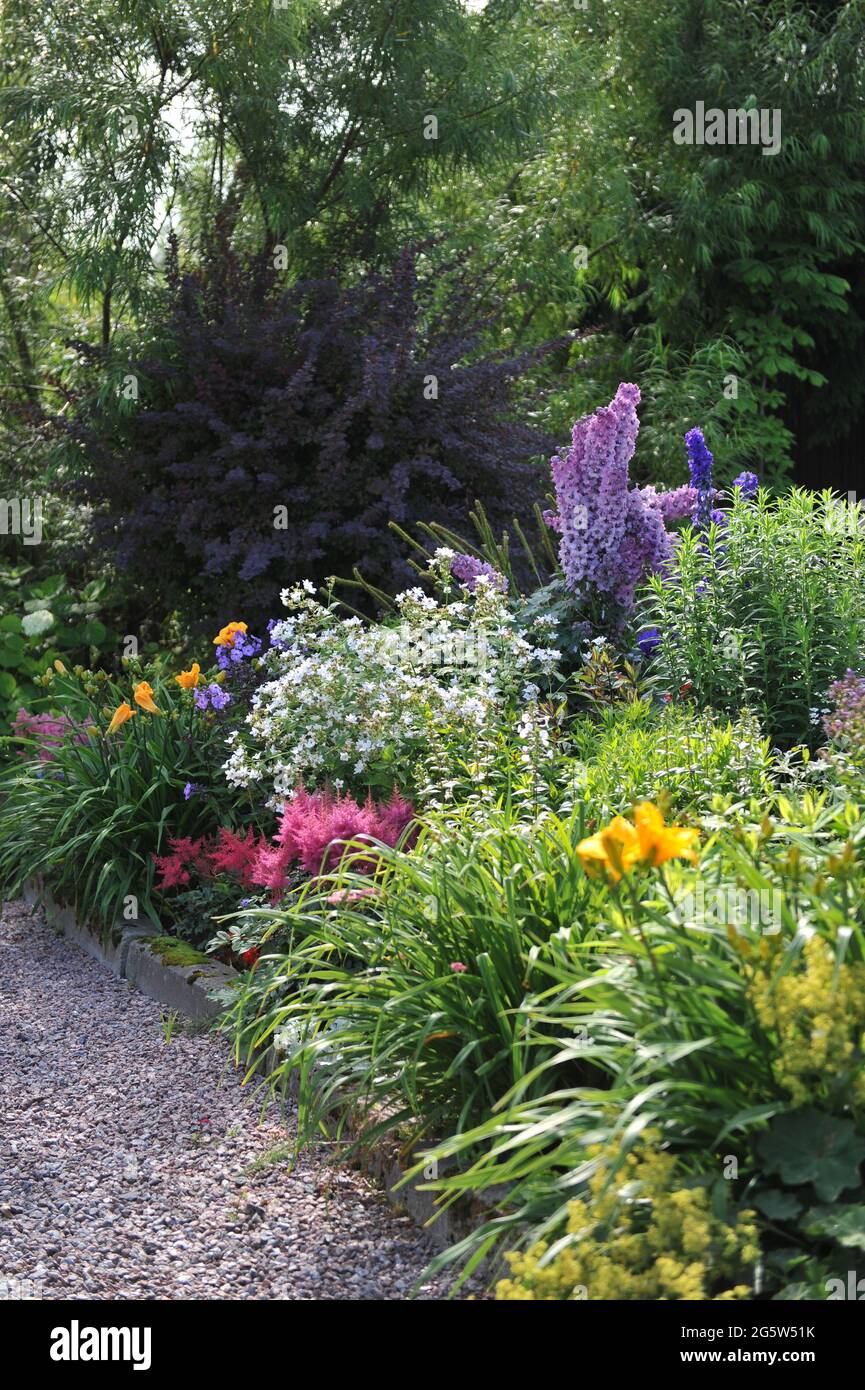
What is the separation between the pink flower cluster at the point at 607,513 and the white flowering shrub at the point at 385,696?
0.34m

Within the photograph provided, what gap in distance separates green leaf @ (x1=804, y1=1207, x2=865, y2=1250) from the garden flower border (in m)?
0.67

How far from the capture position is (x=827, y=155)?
9.74 meters

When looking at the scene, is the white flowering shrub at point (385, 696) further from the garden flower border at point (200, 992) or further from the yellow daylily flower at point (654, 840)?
the yellow daylily flower at point (654, 840)

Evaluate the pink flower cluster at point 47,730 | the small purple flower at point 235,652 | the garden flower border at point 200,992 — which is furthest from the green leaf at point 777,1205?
the pink flower cluster at point 47,730

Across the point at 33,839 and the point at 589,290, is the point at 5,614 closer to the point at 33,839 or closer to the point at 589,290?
the point at 33,839

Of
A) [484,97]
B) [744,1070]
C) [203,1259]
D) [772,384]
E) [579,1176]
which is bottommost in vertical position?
[203,1259]

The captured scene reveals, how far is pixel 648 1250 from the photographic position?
1846 mm

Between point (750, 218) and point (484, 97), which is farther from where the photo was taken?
point (750, 218)

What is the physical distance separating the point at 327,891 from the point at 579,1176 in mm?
1537

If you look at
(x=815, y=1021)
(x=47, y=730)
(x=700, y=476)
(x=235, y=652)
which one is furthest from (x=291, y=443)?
(x=815, y=1021)

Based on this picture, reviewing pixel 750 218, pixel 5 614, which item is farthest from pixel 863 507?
pixel 750 218

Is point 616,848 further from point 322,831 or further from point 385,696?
point 385,696

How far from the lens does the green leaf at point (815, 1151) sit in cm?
179
